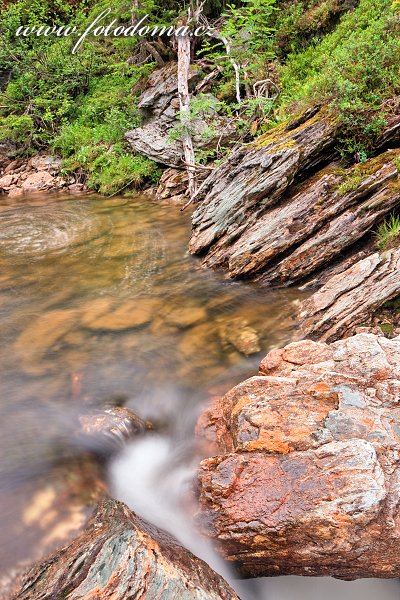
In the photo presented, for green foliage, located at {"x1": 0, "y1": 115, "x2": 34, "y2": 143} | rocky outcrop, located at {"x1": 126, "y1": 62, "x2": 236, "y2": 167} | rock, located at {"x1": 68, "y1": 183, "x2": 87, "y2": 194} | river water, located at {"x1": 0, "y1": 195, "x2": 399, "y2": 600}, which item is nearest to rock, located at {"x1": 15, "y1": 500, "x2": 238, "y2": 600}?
river water, located at {"x1": 0, "y1": 195, "x2": 399, "y2": 600}

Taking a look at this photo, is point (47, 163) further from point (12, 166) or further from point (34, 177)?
point (12, 166)

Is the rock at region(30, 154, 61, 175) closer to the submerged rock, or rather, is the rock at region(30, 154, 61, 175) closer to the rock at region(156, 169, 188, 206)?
the rock at region(156, 169, 188, 206)

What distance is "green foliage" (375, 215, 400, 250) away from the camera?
514 cm

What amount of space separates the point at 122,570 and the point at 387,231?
201 inches

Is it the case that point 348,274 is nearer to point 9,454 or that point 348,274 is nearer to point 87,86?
point 9,454

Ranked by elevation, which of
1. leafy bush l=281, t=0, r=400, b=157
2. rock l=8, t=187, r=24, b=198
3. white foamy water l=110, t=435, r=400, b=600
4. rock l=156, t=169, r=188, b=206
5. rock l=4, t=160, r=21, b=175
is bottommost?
rock l=8, t=187, r=24, b=198

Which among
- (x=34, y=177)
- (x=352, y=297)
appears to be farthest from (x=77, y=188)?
(x=352, y=297)

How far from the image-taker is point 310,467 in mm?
2676

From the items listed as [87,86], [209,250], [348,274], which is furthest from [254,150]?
[87,86]

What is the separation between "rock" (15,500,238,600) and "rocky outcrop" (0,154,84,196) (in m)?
15.6

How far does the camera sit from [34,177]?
17250 millimetres

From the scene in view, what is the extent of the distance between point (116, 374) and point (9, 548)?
225cm

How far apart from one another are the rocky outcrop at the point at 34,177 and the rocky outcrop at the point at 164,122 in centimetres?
387

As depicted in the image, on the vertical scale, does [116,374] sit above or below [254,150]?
below
